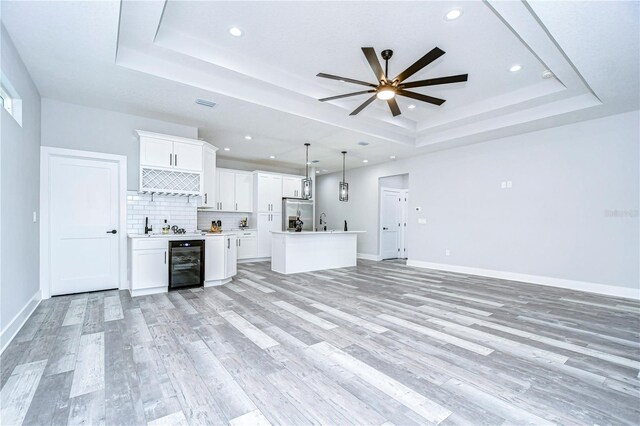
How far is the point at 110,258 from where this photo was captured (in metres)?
4.63

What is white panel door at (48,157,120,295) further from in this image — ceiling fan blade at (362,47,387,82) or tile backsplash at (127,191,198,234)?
ceiling fan blade at (362,47,387,82)

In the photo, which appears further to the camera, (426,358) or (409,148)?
(409,148)

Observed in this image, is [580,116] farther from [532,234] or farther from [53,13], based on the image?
[53,13]

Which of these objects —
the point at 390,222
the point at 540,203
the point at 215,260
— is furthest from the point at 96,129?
the point at 540,203

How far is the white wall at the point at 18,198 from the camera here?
2674 mm

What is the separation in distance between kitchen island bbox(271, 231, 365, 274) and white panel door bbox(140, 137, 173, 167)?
8.30ft

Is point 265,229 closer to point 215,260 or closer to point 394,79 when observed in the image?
point 215,260

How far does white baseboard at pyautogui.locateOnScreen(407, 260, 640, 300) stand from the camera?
180 inches

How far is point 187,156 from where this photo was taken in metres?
4.99

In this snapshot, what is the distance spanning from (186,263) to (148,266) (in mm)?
529

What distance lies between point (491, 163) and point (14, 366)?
24.3ft

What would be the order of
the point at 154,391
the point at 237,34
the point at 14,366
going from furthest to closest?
the point at 237,34, the point at 14,366, the point at 154,391

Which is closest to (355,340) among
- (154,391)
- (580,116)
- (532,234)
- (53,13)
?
(154,391)

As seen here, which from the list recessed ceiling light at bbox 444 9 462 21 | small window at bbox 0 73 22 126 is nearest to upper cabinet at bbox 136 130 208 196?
small window at bbox 0 73 22 126
